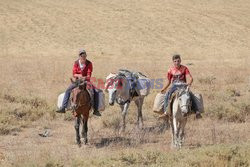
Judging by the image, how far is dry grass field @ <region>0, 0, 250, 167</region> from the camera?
9.60m

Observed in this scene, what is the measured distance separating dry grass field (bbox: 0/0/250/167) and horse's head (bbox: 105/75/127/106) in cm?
99

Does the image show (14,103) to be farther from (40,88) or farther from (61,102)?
(61,102)

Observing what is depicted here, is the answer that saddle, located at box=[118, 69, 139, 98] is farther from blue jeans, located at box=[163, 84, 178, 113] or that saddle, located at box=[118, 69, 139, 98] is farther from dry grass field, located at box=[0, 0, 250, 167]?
blue jeans, located at box=[163, 84, 178, 113]

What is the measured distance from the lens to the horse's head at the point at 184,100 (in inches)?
401

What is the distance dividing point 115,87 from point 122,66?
15.6 m

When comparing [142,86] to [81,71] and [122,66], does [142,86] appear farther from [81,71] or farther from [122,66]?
[122,66]

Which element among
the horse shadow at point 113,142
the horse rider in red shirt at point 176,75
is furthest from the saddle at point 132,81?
the horse rider in red shirt at point 176,75

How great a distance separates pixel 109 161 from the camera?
28.1 ft

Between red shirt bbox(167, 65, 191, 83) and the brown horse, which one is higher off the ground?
red shirt bbox(167, 65, 191, 83)

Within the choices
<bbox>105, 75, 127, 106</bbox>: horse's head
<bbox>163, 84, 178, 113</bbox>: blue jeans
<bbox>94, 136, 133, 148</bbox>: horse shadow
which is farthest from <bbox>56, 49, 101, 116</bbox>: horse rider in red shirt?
<bbox>163, 84, 178, 113</bbox>: blue jeans

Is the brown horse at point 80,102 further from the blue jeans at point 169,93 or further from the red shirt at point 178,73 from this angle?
the red shirt at point 178,73

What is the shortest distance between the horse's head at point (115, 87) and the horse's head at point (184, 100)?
246 cm

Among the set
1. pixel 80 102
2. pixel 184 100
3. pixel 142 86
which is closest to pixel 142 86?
pixel 142 86

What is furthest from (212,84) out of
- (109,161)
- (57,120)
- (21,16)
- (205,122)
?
(21,16)
